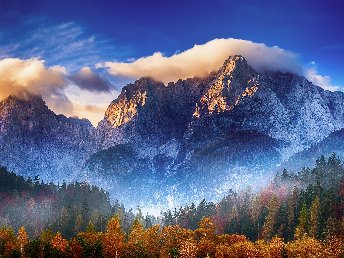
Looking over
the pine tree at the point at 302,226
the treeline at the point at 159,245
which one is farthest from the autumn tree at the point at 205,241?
the pine tree at the point at 302,226

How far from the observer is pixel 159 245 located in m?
163

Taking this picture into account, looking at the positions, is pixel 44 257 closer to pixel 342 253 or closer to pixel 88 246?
pixel 88 246

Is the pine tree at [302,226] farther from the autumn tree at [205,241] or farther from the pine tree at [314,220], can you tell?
the autumn tree at [205,241]

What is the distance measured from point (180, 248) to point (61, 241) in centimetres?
4441

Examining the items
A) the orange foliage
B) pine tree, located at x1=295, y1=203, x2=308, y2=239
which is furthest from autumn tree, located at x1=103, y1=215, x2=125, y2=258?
pine tree, located at x1=295, y1=203, x2=308, y2=239

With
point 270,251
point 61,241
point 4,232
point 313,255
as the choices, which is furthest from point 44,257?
point 313,255

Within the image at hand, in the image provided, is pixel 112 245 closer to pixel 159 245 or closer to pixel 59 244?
pixel 159 245

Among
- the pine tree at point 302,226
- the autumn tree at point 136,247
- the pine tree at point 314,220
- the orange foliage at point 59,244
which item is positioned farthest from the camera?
the pine tree at point 302,226

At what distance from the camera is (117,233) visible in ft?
561

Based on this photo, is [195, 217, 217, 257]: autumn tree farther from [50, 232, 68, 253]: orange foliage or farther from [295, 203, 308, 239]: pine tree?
[50, 232, 68, 253]: orange foliage

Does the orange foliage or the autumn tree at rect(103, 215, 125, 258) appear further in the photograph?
the orange foliage

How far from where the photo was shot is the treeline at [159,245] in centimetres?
14088

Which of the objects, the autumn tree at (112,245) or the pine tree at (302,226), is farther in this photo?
the pine tree at (302,226)

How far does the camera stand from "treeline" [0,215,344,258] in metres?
141
